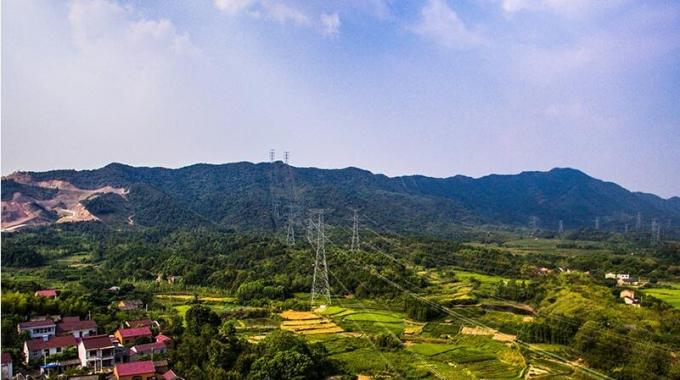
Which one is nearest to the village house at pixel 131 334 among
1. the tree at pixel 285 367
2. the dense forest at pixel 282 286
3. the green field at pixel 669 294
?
the dense forest at pixel 282 286

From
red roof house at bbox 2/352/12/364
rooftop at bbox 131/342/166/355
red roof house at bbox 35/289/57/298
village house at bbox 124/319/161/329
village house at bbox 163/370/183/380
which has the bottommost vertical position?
village house at bbox 163/370/183/380

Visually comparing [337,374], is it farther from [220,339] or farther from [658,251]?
[658,251]

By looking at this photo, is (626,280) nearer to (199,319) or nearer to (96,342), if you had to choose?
(199,319)

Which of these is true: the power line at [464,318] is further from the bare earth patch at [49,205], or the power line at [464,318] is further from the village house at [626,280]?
the bare earth patch at [49,205]

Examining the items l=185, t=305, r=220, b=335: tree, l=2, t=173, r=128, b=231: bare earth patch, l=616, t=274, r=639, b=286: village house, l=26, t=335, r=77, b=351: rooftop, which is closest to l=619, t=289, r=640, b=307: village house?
l=616, t=274, r=639, b=286: village house

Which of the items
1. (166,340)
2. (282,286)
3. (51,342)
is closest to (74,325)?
(51,342)

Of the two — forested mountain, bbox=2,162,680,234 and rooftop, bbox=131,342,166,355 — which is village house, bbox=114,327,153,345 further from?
forested mountain, bbox=2,162,680,234
